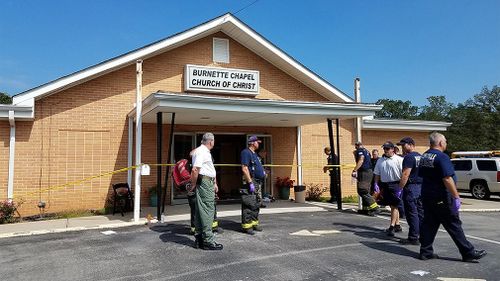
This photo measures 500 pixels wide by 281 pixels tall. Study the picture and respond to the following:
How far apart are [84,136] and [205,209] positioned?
634 cm

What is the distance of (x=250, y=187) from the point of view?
7652 millimetres

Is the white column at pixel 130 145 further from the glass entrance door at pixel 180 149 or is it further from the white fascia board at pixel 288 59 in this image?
the white fascia board at pixel 288 59

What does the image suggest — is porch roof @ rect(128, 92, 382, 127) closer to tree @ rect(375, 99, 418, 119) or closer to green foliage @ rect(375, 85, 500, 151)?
green foliage @ rect(375, 85, 500, 151)

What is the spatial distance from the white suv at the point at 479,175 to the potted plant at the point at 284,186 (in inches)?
359

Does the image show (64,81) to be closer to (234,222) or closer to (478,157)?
(234,222)

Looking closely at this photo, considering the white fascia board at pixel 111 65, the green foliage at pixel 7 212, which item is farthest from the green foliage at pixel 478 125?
the green foliage at pixel 7 212

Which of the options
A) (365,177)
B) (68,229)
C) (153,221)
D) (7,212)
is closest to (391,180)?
(365,177)

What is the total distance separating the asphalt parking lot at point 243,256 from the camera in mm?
5367

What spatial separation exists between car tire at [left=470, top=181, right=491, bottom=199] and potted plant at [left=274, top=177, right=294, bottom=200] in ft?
30.1

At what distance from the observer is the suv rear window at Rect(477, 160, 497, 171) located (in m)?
17.2

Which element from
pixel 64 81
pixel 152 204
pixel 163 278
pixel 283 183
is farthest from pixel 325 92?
pixel 163 278

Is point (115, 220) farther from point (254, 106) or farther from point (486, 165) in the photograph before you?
point (486, 165)

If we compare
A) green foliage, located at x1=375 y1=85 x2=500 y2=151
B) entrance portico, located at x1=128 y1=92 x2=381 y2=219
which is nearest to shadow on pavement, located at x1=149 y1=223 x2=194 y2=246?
entrance portico, located at x1=128 y1=92 x2=381 y2=219

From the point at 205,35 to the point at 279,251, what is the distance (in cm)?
858
